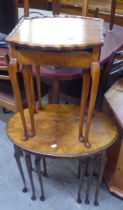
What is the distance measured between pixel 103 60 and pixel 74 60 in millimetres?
551

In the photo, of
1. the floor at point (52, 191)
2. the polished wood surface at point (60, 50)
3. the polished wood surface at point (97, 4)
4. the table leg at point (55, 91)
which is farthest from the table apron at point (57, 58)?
the polished wood surface at point (97, 4)

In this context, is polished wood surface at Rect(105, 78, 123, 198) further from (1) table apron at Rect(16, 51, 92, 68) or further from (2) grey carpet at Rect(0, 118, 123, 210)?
(1) table apron at Rect(16, 51, 92, 68)

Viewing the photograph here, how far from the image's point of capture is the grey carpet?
143 cm

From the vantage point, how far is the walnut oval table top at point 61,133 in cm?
116

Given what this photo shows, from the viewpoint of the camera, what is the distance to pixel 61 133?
125 cm

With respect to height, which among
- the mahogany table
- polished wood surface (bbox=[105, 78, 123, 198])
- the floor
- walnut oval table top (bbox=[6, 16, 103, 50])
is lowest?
the floor

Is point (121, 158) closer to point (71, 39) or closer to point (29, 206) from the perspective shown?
point (29, 206)

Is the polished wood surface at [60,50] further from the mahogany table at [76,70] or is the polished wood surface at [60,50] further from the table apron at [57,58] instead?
the mahogany table at [76,70]

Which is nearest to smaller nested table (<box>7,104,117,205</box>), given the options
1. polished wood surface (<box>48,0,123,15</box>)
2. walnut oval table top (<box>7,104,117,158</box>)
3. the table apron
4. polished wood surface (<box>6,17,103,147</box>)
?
walnut oval table top (<box>7,104,117,158</box>)

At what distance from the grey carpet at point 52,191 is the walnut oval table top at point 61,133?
1.49 feet

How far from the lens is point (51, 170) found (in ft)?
5.44

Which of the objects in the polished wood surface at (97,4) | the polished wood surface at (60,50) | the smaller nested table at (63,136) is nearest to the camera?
the polished wood surface at (60,50)

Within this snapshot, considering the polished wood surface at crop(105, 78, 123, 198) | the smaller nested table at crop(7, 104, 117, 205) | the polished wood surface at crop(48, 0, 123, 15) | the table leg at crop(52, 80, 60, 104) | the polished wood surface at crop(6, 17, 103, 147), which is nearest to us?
the polished wood surface at crop(6, 17, 103, 147)

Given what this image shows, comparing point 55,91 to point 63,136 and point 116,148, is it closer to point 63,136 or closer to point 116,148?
point 63,136
